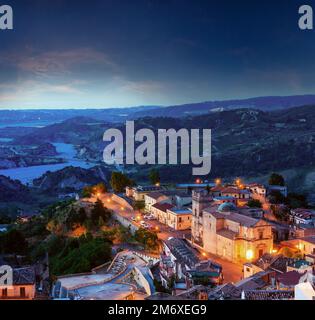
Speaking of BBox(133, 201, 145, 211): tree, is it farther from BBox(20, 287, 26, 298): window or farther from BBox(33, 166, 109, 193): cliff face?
BBox(33, 166, 109, 193): cliff face

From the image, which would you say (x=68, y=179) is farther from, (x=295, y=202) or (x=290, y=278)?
(x=290, y=278)

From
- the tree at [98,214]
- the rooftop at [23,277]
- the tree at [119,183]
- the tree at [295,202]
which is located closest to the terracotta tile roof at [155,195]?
the tree at [98,214]

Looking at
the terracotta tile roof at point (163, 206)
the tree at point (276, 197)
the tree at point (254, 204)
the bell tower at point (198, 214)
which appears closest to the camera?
the bell tower at point (198, 214)

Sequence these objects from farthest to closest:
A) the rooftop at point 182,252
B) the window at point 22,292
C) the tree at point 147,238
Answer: the tree at point 147,238 → the rooftop at point 182,252 → the window at point 22,292

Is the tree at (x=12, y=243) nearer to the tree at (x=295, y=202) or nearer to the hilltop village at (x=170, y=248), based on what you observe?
the hilltop village at (x=170, y=248)

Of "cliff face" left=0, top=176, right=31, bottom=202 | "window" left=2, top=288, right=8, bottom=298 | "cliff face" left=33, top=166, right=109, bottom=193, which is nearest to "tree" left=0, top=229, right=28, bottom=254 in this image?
"window" left=2, top=288, right=8, bottom=298

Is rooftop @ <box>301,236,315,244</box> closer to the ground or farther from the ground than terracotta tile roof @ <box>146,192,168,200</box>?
closer to the ground

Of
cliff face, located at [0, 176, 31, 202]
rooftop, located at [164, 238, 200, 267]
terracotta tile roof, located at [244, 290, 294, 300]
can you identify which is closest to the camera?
terracotta tile roof, located at [244, 290, 294, 300]
